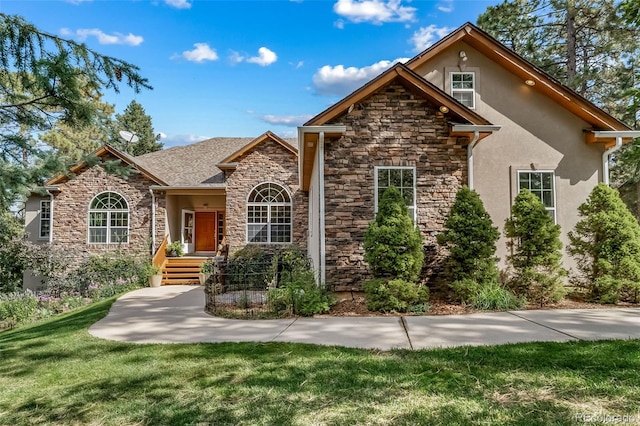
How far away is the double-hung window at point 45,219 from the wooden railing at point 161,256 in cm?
535

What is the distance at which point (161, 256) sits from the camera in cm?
1477

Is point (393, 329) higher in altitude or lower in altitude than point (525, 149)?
lower

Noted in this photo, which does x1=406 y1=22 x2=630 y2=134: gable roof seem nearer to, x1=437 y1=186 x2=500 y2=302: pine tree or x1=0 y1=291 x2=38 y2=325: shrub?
x1=437 y1=186 x2=500 y2=302: pine tree

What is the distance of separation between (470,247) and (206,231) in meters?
13.9

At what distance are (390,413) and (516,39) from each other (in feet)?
61.5

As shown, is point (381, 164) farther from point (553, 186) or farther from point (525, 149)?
point (553, 186)

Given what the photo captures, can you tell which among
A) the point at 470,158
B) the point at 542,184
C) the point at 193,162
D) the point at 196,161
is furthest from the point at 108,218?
the point at 542,184

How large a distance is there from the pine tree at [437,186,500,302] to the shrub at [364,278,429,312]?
959mm

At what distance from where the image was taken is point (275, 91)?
1797cm

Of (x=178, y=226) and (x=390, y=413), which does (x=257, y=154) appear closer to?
(x=178, y=226)

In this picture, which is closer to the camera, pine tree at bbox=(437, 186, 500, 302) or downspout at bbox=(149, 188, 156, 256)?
pine tree at bbox=(437, 186, 500, 302)

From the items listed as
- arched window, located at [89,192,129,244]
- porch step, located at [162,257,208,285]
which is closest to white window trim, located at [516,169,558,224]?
porch step, located at [162,257,208,285]

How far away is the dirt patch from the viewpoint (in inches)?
275

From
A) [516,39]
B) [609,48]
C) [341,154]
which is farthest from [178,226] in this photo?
[609,48]
